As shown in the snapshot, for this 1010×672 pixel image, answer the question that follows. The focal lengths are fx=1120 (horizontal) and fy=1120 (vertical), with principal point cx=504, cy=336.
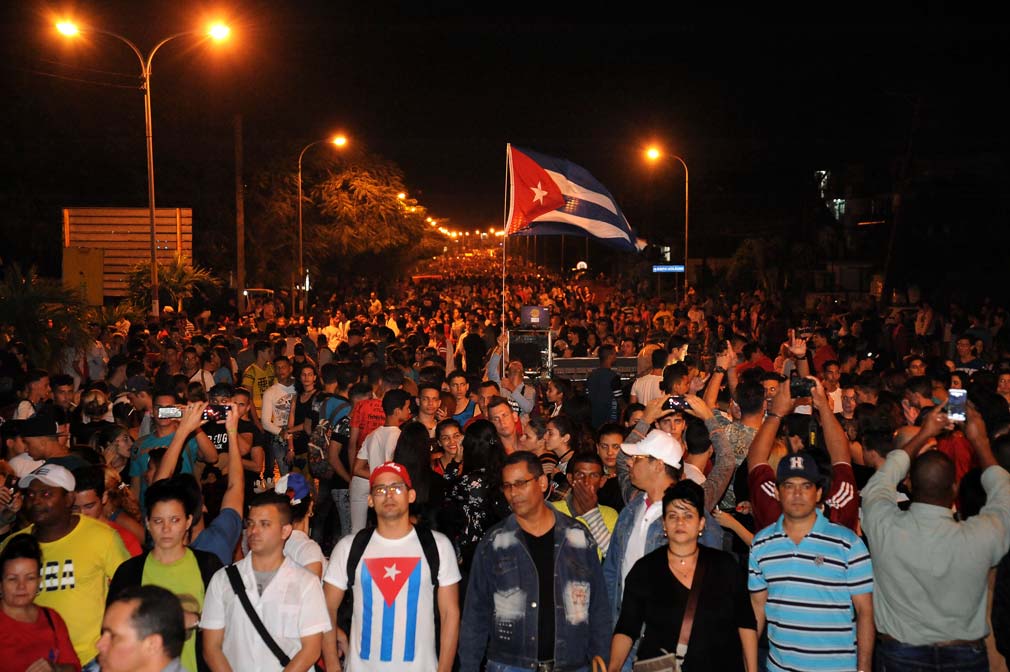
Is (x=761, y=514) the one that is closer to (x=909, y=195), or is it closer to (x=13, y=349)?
(x=13, y=349)

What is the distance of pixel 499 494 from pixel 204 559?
1870mm

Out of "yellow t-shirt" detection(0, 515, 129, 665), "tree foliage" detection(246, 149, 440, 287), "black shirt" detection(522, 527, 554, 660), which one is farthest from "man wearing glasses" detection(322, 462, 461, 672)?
"tree foliage" detection(246, 149, 440, 287)

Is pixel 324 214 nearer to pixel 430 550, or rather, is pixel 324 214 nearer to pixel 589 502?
pixel 589 502

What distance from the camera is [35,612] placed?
16.8 feet

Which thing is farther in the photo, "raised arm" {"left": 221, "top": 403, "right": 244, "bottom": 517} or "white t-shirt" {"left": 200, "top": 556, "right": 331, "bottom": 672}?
"raised arm" {"left": 221, "top": 403, "right": 244, "bottom": 517}

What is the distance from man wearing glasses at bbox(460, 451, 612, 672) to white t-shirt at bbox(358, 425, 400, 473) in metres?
3.05

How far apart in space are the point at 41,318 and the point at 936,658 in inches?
552

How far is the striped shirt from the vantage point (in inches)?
205

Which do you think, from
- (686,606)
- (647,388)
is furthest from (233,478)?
(647,388)

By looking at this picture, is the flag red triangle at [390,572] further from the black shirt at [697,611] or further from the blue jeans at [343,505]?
the blue jeans at [343,505]

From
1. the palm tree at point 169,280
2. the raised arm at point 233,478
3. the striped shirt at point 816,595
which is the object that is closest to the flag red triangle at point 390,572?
the raised arm at point 233,478

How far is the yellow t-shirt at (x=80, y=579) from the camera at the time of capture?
554 cm

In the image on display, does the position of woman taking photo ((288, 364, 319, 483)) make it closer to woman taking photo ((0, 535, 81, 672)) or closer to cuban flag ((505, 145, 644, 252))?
cuban flag ((505, 145, 644, 252))

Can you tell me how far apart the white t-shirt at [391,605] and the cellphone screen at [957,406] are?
112 inches
